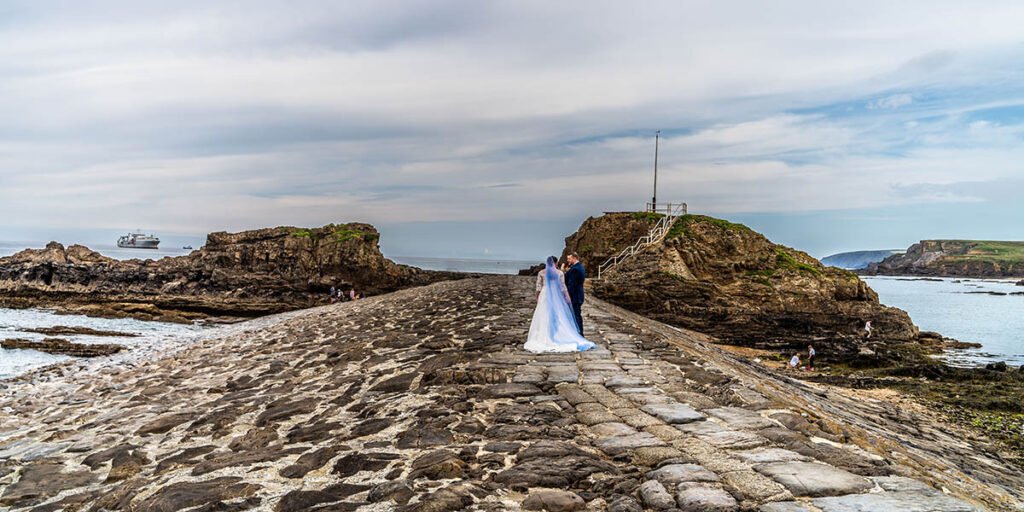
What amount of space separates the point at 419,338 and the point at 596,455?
26.3 ft

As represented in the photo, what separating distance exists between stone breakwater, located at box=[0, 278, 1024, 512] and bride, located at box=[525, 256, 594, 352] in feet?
1.51

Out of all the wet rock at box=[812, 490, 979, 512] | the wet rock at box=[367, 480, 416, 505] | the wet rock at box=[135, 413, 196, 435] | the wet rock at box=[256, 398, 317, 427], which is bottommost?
the wet rock at box=[135, 413, 196, 435]

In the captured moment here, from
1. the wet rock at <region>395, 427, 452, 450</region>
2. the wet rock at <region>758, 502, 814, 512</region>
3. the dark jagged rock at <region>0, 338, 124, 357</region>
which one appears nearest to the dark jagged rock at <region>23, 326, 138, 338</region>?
the dark jagged rock at <region>0, 338, 124, 357</region>

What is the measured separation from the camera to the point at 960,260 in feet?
519

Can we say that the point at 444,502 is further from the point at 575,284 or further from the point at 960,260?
the point at 960,260

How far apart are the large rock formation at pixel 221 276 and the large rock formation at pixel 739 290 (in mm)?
18085

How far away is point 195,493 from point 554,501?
110 inches

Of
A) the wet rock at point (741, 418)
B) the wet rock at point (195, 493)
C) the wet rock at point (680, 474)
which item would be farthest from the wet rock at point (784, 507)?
the wet rock at point (195, 493)

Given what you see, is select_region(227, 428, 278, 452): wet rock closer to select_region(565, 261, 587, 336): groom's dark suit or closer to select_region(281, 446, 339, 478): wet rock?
select_region(281, 446, 339, 478): wet rock

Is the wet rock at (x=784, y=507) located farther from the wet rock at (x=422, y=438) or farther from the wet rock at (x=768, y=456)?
the wet rock at (x=422, y=438)

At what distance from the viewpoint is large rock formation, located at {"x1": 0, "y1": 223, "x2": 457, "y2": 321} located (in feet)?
115

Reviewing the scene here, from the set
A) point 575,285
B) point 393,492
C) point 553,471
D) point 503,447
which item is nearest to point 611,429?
point 503,447

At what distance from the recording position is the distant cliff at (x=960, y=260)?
487 ft

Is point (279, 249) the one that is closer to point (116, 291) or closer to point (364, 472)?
point (116, 291)
